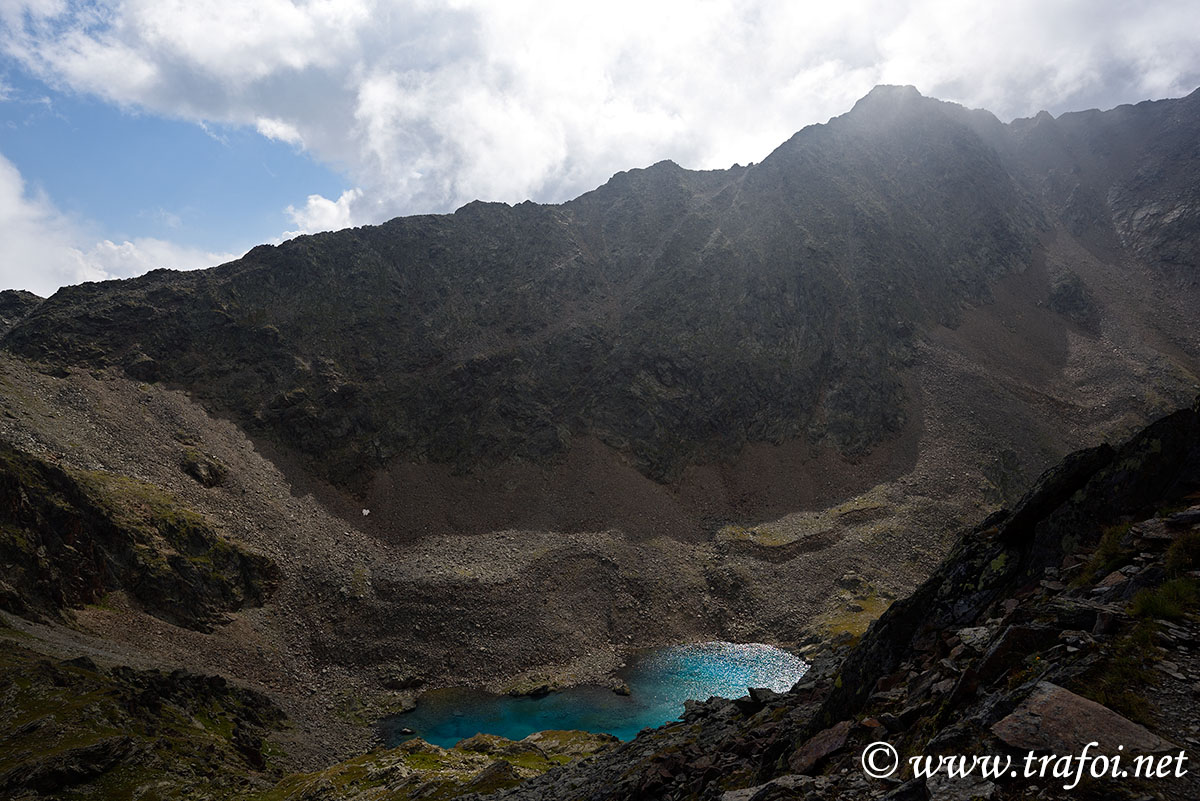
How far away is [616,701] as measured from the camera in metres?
57.9

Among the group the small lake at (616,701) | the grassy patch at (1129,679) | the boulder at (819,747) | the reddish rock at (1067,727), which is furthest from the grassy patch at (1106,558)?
the small lake at (616,701)

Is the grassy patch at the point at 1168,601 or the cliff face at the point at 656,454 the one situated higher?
the cliff face at the point at 656,454

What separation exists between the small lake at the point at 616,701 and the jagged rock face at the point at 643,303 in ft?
120

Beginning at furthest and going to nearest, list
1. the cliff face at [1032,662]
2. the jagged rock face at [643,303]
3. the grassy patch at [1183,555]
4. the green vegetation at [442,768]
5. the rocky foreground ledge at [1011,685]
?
the jagged rock face at [643,303]
the green vegetation at [442,768]
the grassy patch at [1183,555]
the cliff face at [1032,662]
the rocky foreground ledge at [1011,685]

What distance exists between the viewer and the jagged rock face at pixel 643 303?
3772 inches

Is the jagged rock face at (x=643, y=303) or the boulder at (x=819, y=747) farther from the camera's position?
the jagged rock face at (x=643, y=303)

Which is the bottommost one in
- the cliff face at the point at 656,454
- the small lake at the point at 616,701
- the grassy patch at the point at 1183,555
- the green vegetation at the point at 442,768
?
the green vegetation at the point at 442,768

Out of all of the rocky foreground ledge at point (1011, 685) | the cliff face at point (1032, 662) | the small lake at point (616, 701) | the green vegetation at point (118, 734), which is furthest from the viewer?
the small lake at point (616, 701)

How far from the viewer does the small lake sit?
54469 mm

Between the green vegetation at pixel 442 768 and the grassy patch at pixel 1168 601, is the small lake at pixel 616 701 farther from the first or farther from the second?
the grassy patch at pixel 1168 601

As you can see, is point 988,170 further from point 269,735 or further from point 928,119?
point 269,735

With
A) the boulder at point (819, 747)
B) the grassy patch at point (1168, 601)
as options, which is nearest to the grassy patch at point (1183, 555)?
the grassy patch at point (1168, 601)

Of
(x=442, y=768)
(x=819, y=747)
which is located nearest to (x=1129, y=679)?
(x=819, y=747)

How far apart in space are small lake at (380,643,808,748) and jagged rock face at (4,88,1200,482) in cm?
A: 3648
